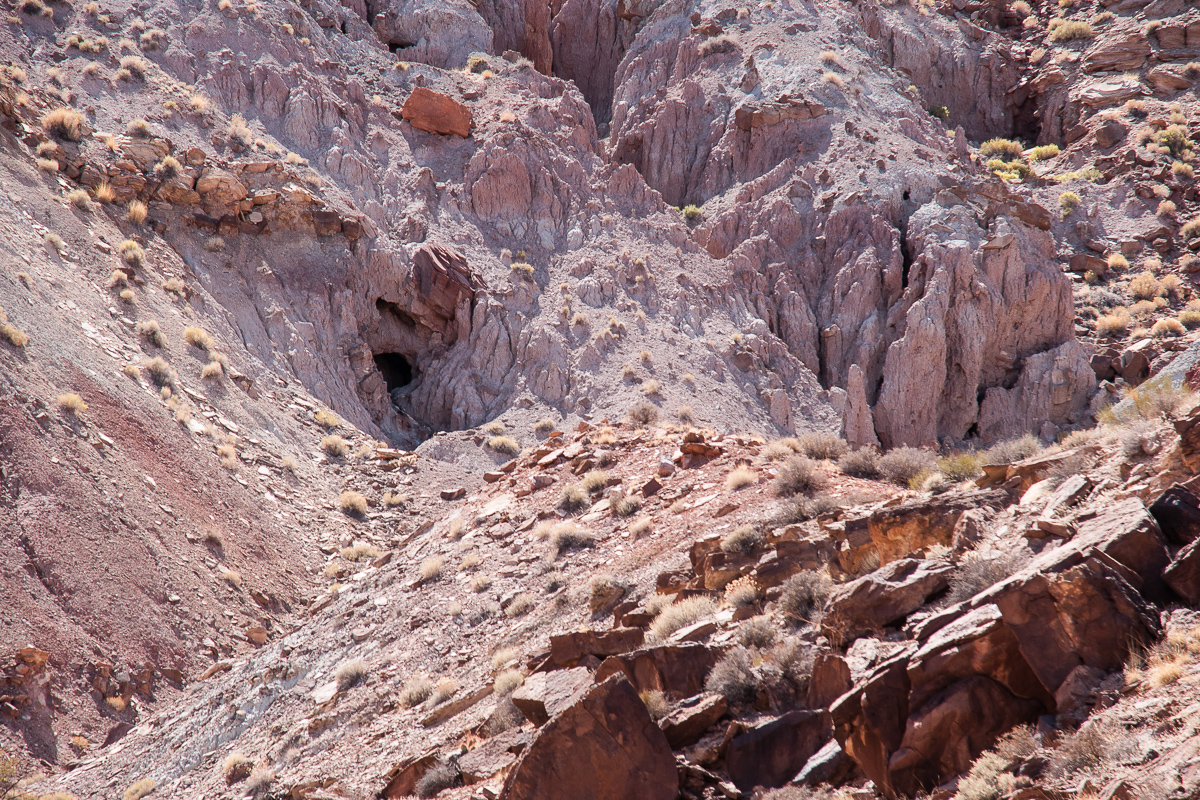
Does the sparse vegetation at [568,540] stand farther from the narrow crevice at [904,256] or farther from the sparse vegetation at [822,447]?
the narrow crevice at [904,256]

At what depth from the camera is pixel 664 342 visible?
30078 millimetres

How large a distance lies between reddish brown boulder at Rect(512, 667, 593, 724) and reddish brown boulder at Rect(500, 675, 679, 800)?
3.21ft

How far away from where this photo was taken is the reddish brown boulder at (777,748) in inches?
252

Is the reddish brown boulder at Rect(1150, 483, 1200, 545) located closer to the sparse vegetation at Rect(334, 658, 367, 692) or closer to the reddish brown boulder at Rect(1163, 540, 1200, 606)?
the reddish brown boulder at Rect(1163, 540, 1200, 606)

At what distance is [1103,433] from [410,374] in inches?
960

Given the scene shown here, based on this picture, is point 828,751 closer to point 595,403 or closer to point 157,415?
point 157,415

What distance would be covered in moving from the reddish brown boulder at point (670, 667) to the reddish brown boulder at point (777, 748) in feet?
2.99

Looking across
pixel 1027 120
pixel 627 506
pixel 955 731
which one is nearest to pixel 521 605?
pixel 627 506

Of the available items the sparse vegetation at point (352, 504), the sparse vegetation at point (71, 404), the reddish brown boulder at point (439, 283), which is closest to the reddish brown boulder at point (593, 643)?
the sparse vegetation at point (71, 404)

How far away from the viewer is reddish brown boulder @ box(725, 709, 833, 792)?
21.0 ft

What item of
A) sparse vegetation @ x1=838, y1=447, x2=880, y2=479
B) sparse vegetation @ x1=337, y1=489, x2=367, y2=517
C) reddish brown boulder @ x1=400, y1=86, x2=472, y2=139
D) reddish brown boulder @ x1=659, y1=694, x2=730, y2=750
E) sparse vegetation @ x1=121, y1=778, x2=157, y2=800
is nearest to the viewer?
reddish brown boulder @ x1=659, y1=694, x2=730, y2=750

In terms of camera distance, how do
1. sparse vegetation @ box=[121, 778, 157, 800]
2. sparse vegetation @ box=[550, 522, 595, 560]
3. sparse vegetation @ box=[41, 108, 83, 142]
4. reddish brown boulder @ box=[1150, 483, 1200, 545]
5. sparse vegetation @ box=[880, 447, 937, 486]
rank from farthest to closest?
sparse vegetation @ box=[41, 108, 83, 142] → sparse vegetation @ box=[550, 522, 595, 560] → sparse vegetation @ box=[880, 447, 937, 486] → sparse vegetation @ box=[121, 778, 157, 800] → reddish brown boulder @ box=[1150, 483, 1200, 545]

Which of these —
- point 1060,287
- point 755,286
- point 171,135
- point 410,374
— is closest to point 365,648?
point 410,374

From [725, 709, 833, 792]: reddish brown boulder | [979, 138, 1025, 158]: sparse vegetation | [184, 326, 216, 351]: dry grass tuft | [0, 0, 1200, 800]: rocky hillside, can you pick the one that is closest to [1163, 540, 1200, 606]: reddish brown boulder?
[0, 0, 1200, 800]: rocky hillside
